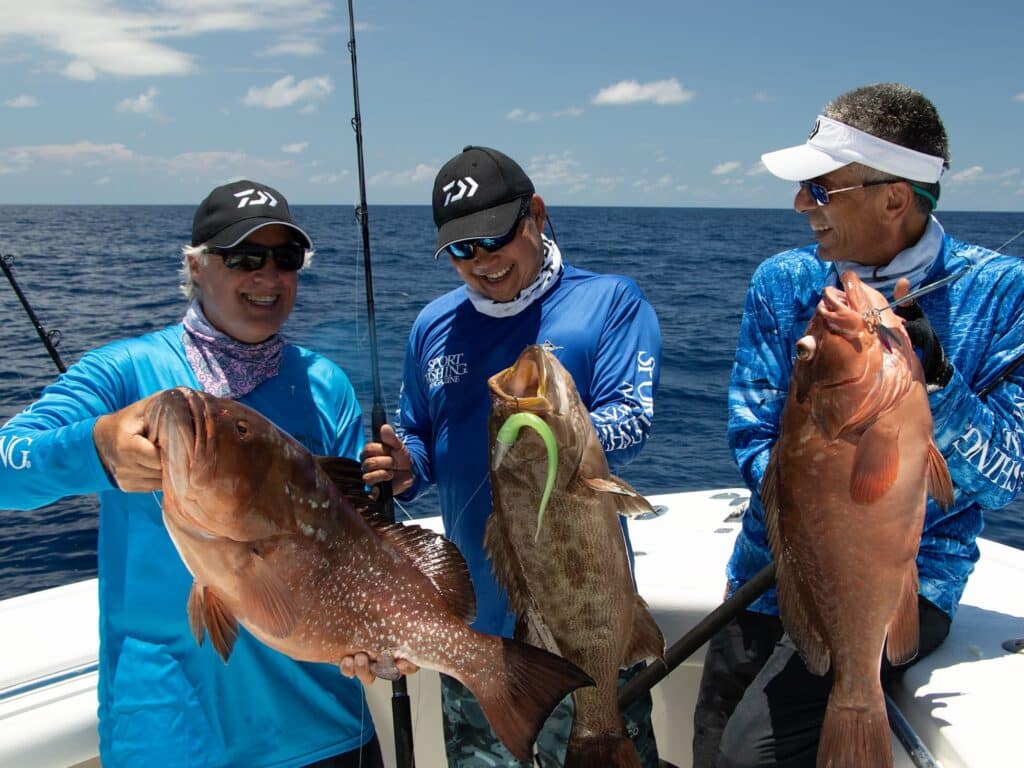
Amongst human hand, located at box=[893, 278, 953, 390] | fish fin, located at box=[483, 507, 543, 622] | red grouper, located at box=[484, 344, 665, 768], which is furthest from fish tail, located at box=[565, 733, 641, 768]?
human hand, located at box=[893, 278, 953, 390]

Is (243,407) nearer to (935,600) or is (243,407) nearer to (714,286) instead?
(935,600)

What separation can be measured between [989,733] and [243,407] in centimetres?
242

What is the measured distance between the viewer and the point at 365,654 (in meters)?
2.42

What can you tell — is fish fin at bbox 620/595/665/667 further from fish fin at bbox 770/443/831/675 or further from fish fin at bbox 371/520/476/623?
fish fin at bbox 371/520/476/623

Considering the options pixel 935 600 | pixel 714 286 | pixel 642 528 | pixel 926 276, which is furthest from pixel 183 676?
pixel 714 286

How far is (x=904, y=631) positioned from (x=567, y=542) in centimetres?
93

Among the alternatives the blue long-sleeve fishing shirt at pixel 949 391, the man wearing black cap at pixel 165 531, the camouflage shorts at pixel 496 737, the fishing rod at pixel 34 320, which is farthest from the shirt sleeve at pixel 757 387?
the fishing rod at pixel 34 320

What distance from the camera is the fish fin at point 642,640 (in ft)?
8.06

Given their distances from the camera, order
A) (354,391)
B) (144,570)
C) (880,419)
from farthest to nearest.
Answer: (354,391), (144,570), (880,419)

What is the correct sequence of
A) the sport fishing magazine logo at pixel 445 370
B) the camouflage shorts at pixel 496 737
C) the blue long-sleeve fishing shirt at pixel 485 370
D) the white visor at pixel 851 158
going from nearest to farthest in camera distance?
the white visor at pixel 851 158 → the blue long-sleeve fishing shirt at pixel 485 370 → the camouflage shorts at pixel 496 737 → the sport fishing magazine logo at pixel 445 370

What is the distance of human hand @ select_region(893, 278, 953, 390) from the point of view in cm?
216

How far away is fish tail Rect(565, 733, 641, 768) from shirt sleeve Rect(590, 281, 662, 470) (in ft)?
2.66

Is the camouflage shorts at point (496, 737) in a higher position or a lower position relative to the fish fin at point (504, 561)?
lower

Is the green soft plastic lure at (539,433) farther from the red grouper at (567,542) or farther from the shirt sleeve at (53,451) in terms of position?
the shirt sleeve at (53,451)
